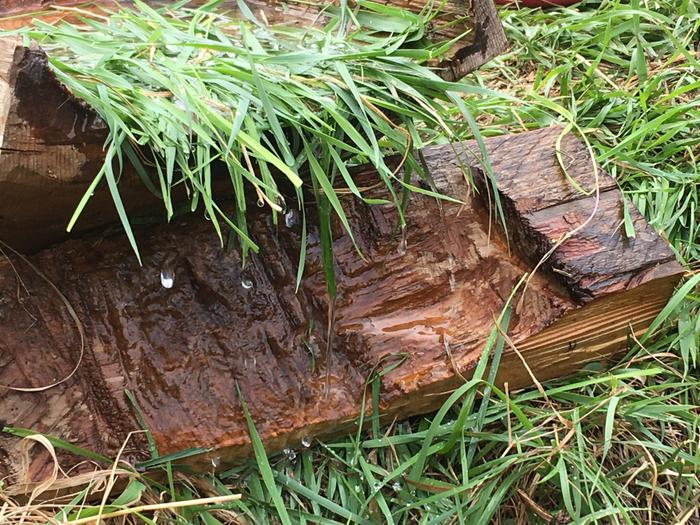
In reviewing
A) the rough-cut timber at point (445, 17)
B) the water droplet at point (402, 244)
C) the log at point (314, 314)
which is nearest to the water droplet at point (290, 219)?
the log at point (314, 314)

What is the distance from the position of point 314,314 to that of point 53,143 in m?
0.66

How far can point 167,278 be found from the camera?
154 cm

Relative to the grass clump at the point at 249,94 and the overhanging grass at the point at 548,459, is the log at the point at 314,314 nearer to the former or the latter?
the overhanging grass at the point at 548,459

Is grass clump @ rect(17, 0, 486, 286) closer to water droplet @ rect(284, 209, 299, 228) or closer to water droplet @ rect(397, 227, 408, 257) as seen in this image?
water droplet @ rect(284, 209, 299, 228)

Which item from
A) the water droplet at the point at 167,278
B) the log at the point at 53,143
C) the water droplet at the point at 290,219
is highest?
the log at the point at 53,143

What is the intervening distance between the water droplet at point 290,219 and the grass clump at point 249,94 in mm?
51

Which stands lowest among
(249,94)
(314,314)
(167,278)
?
(314,314)

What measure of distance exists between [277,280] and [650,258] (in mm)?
854

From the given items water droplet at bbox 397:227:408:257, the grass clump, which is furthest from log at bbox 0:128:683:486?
the grass clump

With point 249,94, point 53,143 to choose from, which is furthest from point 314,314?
point 53,143

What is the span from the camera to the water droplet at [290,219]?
5.29 feet

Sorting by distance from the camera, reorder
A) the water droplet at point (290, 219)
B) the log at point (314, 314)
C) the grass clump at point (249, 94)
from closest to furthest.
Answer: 1. the grass clump at point (249, 94)
2. the log at point (314, 314)
3. the water droplet at point (290, 219)

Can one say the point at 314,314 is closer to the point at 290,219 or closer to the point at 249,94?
the point at 290,219

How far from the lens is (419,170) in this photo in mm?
1527
